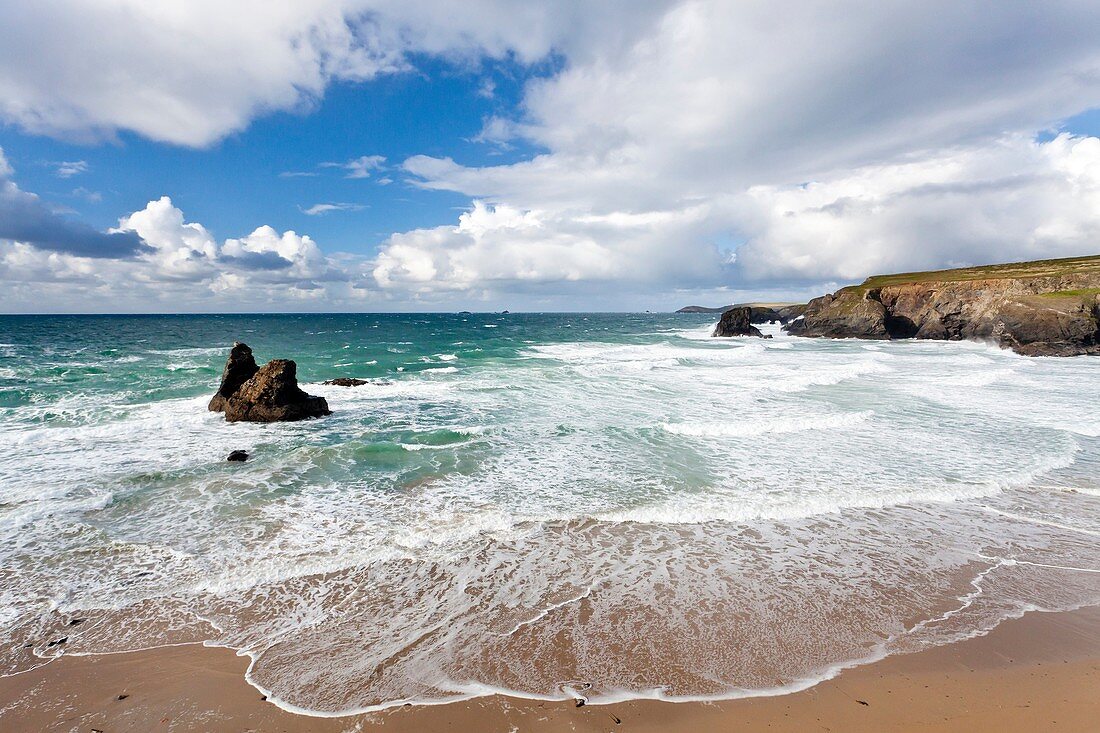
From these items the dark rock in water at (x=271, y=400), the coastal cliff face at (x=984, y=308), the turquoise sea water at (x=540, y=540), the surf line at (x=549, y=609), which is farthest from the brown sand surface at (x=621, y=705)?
the coastal cliff face at (x=984, y=308)

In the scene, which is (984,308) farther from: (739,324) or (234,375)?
(234,375)

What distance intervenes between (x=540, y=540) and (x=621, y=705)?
425cm

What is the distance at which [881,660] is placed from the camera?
6.21 meters

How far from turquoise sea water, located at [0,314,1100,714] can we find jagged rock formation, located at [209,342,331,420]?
77 cm

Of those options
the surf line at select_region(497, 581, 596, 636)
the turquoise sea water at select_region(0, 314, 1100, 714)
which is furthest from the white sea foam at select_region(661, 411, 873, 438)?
the surf line at select_region(497, 581, 596, 636)

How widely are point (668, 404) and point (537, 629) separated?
17470 millimetres

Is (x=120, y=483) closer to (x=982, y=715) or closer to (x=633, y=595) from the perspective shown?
(x=633, y=595)

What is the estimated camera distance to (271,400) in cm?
1967

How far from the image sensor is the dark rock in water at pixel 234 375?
2125 cm

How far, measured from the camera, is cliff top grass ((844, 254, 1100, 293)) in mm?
59978

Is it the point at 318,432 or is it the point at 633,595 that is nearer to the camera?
the point at 633,595

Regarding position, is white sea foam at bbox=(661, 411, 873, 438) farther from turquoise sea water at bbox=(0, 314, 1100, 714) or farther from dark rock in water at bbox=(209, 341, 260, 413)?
dark rock in water at bbox=(209, 341, 260, 413)

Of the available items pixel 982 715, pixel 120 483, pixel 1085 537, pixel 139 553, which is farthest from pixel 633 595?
pixel 120 483

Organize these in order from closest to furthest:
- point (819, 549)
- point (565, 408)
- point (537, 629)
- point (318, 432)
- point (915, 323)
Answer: point (537, 629) → point (819, 549) → point (318, 432) → point (565, 408) → point (915, 323)
